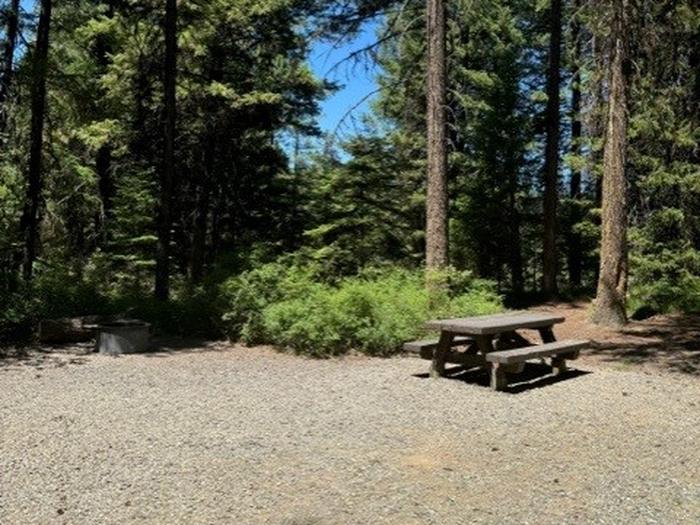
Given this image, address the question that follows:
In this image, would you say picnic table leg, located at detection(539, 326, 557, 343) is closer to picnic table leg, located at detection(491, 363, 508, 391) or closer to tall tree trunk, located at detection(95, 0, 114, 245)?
picnic table leg, located at detection(491, 363, 508, 391)

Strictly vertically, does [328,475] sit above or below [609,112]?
below

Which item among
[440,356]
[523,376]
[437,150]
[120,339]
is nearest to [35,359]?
[120,339]

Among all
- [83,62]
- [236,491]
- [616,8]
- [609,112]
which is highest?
[83,62]

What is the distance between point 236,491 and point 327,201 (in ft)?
48.0

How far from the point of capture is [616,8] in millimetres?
11070

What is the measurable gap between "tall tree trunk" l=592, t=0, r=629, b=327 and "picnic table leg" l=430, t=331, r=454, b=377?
5.03m

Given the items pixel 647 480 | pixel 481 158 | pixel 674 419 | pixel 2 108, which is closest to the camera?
pixel 647 480

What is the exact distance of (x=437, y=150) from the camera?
38.8 feet

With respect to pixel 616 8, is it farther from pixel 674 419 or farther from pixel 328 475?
pixel 328 475

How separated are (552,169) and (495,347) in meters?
10.5

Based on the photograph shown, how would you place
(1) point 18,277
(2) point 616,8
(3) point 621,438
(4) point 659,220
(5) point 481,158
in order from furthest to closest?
(5) point 481,158
(4) point 659,220
(1) point 18,277
(2) point 616,8
(3) point 621,438

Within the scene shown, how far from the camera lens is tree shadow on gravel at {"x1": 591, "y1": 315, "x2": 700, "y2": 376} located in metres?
9.02

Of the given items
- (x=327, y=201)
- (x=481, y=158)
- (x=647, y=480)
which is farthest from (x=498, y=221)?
(x=647, y=480)

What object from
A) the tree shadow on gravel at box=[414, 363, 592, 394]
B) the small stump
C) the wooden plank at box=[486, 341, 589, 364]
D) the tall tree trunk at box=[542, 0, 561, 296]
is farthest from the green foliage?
the tall tree trunk at box=[542, 0, 561, 296]
